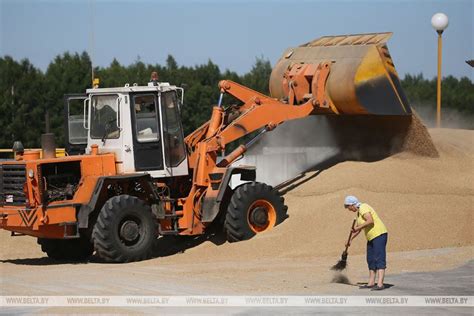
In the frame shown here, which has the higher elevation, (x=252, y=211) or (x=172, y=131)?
(x=172, y=131)

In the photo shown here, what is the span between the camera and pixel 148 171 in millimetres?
17188

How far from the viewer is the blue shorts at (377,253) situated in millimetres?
13234

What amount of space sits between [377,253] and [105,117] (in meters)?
6.17

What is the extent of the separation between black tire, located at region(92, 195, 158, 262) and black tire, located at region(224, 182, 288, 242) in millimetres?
1386

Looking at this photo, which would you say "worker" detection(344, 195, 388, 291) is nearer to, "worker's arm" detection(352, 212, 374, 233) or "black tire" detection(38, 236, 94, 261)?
"worker's arm" detection(352, 212, 374, 233)

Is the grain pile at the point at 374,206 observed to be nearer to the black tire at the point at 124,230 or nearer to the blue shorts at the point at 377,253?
the black tire at the point at 124,230

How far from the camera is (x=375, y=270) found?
1328 centimetres

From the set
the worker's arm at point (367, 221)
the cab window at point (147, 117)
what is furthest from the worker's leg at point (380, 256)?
the cab window at point (147, 117)

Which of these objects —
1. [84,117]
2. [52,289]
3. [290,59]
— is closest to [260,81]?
[290,59]

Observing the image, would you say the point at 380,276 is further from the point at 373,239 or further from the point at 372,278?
the point at 373,239

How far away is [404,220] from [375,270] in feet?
13.0

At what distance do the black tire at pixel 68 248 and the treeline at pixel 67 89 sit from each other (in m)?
20.8

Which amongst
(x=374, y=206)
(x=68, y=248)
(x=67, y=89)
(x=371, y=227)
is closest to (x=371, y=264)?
(x=371, y=227)

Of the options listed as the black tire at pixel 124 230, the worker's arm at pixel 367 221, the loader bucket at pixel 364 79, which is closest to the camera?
the worker's arm at pixel 367 221
